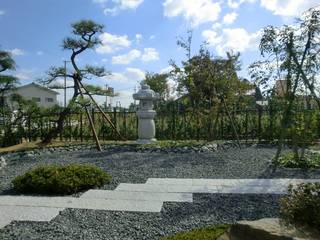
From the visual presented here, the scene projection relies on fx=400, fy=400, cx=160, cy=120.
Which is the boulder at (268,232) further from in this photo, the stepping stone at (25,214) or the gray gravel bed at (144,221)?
the stepping stone at (25,214)

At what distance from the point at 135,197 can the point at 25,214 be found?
4.35ft

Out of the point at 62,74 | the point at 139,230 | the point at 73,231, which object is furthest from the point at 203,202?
the point at 62,74

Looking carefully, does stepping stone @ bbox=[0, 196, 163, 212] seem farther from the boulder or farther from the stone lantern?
the stone lantern

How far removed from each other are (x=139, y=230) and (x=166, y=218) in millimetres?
429

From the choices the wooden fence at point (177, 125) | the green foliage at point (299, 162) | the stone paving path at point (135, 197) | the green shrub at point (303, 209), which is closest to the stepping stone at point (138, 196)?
the stone paving path at point (135, 197)

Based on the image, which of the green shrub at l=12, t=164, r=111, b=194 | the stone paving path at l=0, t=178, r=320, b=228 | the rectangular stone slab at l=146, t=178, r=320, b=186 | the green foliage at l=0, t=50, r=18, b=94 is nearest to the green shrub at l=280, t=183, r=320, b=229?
the stone paving path at l=0, t=178, r=320, b=228

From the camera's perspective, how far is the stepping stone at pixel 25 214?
4074mm

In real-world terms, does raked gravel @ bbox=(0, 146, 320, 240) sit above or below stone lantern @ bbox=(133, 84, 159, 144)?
below

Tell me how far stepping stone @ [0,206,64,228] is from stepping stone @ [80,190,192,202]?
0.68 metres

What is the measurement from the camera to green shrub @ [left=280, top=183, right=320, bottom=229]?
2.89 metres

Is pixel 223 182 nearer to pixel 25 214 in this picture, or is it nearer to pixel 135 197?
pixel 135 197

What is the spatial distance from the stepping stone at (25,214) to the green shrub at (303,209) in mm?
2368

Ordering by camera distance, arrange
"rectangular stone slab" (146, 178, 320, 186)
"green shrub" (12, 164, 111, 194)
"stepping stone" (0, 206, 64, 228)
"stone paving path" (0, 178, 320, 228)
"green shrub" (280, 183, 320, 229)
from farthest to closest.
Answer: "rectangular stone slab" (146, 178, 320, 186) → "green shrub" (12, 164, 111, 194) → "stone paving path" (0, 178, 320, 228) → "stepping stone" (0, 206, 64, 228) → "green shrub" (280, 183, 320, 229)

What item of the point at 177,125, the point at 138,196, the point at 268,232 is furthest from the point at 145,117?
the point at 268,232
